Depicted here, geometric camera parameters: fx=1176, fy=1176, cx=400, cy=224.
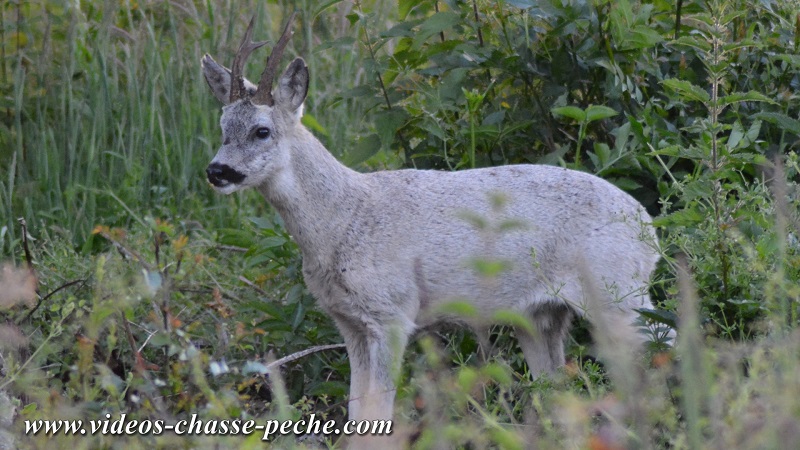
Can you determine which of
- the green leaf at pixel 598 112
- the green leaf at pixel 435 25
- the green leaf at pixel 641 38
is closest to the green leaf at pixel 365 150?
the green leaf at pixel 435 25

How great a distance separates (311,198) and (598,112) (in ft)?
4.80

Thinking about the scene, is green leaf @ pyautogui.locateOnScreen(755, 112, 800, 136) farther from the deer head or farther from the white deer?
the deer head

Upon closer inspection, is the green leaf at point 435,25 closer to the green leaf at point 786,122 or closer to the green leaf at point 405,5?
the green leaf at point 405,5

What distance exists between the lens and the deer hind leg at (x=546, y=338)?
563 centimetres

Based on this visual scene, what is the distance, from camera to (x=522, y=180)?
5.52 m

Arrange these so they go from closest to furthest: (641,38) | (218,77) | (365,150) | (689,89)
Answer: (689,89), (218,77), (641,38), (365,150)

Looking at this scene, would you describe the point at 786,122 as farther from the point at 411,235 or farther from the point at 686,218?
the point at 411,235

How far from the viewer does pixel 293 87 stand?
5516mm

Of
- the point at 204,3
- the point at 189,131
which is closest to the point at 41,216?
the point at 189,131

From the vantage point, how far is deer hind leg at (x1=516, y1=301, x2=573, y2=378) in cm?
563

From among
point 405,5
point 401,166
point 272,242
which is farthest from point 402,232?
point 405,5

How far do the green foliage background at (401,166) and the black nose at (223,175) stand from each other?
34cm

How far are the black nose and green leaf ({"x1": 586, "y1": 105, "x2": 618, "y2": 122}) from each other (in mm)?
1724

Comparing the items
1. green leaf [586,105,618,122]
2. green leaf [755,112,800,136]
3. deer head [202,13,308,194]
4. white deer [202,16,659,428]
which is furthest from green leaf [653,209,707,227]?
deer head [202,13,308,194]
